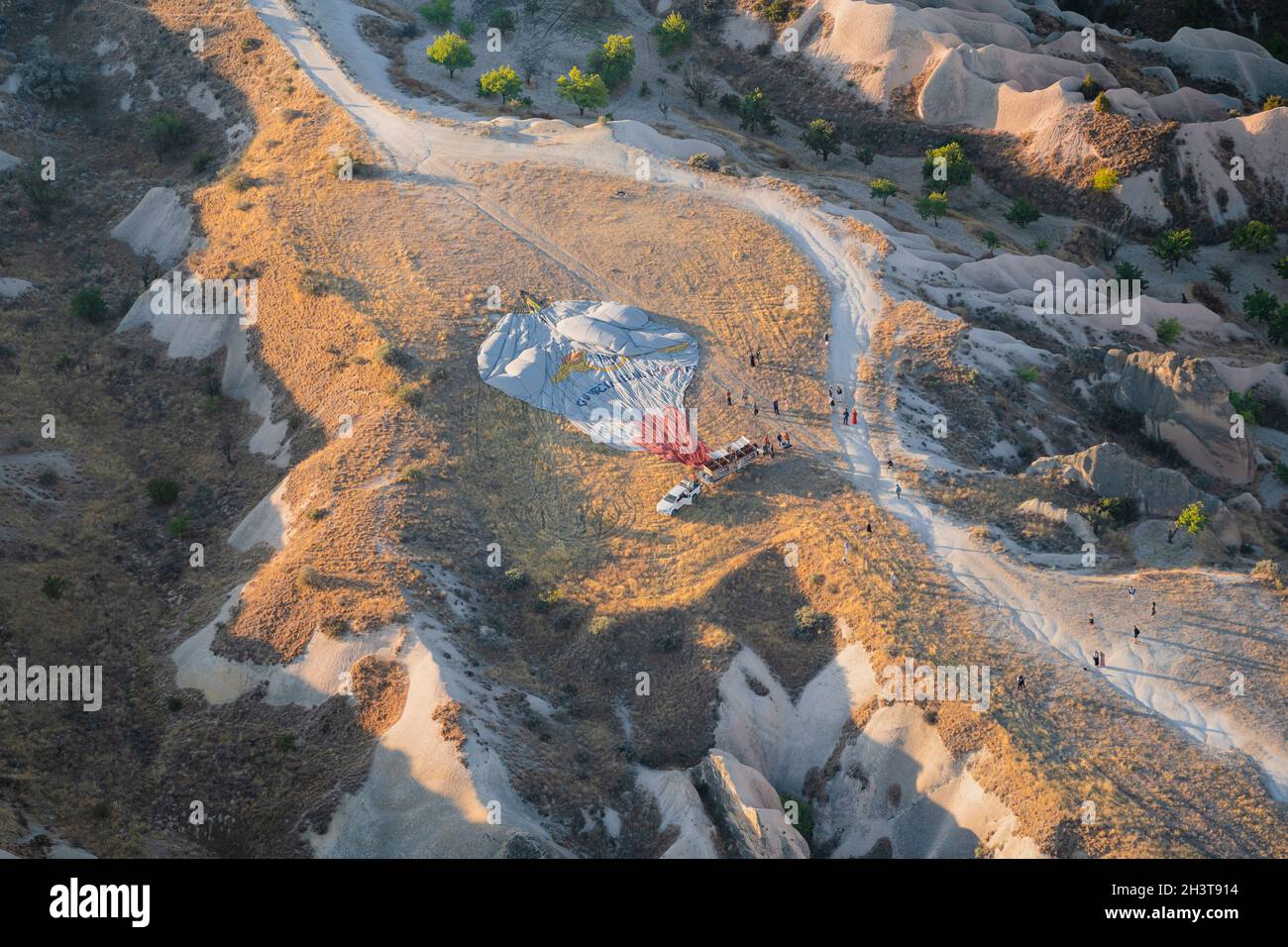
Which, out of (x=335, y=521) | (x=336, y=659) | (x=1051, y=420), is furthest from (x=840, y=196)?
(x=336, y=659)

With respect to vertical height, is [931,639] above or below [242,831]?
above

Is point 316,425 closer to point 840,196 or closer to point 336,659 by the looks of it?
point 336,659

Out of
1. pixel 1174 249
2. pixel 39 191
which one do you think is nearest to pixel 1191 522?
pixel 1174 249

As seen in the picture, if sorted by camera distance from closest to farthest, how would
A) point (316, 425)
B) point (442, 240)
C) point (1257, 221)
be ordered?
1. point (316, 425)
2. point (442, 240)
3. point (1257, 221)

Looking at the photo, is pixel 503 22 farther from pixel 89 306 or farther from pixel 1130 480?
pixel 1130 480

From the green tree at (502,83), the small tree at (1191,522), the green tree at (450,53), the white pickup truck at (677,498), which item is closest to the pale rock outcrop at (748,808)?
the white pickup truck at (677,498)

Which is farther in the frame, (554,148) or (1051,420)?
(554,148)
